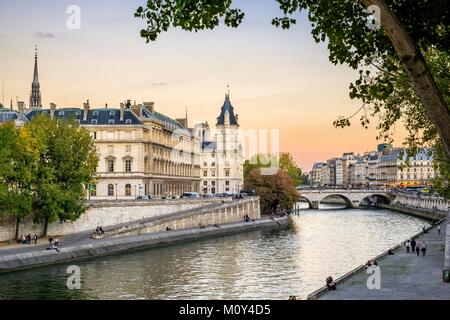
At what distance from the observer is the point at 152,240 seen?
55594 millimetres

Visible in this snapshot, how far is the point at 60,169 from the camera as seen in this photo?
54594 mm

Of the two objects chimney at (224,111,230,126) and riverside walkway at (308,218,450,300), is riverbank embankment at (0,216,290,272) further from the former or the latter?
chimney at (224,111,230,126)

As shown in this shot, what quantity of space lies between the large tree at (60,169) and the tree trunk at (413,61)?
153ft

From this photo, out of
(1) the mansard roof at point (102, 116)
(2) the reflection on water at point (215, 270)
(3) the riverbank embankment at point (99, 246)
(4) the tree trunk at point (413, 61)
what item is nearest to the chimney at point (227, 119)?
(1) the mansard roof at point (102, 116)

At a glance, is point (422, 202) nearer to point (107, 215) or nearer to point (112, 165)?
point (112, 165)

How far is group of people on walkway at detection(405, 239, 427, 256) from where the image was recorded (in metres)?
41.7

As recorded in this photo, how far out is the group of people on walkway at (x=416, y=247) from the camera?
4172 centimetres

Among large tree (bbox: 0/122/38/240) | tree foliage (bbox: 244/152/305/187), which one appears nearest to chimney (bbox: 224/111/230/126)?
tree foliage (bbox: 244/152/305/187)

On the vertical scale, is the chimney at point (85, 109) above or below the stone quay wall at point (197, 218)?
above

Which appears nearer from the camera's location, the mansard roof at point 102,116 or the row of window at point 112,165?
the row of window at point 112,165

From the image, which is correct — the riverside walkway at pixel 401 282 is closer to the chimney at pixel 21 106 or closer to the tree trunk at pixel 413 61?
the tree trunk at pixel 413 61

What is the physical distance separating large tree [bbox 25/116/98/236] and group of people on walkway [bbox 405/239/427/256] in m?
27.3
